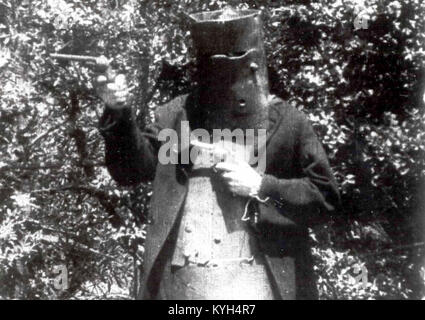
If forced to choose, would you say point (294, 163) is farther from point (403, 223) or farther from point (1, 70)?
point (1, 70)

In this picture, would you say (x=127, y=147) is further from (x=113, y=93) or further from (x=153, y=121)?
(x=153, y=121)

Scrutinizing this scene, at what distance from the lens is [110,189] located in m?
3.17

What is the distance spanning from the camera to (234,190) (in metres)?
2.27

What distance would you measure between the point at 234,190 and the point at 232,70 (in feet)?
1.27

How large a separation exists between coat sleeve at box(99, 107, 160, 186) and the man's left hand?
28cm

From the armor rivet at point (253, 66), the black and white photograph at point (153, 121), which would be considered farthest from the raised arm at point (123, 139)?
the black and white photograph at point (153, 121)

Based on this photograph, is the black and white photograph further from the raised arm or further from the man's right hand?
the man's right hand

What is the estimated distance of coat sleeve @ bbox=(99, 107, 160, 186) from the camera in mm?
2172

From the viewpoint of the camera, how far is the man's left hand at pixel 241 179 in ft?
7.39

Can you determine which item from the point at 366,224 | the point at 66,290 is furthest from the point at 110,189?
the point at 366,224
